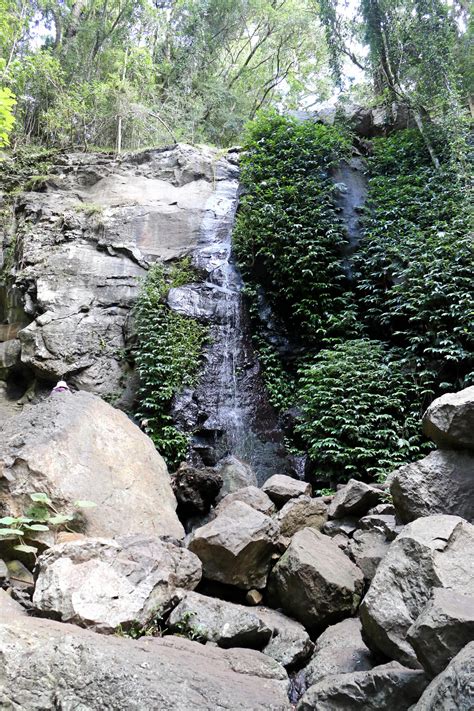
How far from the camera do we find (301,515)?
20.4 feet

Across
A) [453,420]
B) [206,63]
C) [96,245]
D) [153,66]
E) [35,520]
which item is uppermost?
[206,63]

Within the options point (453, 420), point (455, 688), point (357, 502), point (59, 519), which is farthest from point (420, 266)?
point (455, 688)

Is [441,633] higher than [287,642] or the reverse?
higher

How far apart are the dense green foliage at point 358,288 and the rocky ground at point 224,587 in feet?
8.05

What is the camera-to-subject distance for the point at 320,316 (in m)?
11.1

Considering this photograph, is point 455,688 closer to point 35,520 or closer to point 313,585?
point 313,585

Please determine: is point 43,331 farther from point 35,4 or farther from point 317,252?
point 35,4

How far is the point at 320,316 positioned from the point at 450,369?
3.13 meters

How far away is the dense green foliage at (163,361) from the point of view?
965cm

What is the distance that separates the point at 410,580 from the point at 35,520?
339cm

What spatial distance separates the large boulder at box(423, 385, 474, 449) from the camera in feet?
15.8

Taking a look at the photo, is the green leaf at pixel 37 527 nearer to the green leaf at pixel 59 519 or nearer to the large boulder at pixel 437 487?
the green leaf at pixel 59 519

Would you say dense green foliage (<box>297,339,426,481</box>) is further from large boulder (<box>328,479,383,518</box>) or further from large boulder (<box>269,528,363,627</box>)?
large boulder (<box>269,528,363,627</box>)

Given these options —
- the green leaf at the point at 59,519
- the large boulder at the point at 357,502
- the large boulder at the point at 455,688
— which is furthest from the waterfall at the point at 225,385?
the large boulder at the point at 455,688
